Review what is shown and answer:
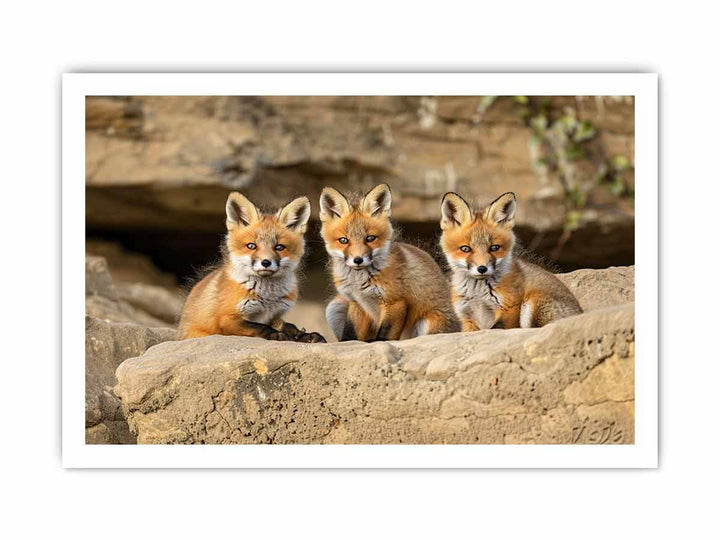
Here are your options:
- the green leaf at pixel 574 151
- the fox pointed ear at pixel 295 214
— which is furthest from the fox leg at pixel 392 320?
the green leaf at pixel 574 151

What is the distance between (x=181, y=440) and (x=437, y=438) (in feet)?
4.57

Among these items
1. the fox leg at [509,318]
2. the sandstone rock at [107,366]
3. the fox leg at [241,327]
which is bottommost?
the sandstone rock at [107,366]

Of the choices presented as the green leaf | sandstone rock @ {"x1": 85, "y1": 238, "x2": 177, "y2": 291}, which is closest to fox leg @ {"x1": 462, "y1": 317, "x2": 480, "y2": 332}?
the green leaf

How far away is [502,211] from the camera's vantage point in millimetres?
5668

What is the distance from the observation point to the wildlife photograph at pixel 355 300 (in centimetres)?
479

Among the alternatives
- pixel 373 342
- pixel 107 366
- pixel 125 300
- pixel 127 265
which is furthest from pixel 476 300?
pixel 127 265

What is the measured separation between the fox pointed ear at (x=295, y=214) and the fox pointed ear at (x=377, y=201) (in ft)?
1.15

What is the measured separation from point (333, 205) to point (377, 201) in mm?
266

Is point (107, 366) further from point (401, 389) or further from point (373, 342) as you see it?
point (401, 389)

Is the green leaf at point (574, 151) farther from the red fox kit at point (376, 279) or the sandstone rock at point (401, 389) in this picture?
the sandstone rock at point (401, 389)

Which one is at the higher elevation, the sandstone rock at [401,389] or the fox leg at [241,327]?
the fox leg at [241,327]
